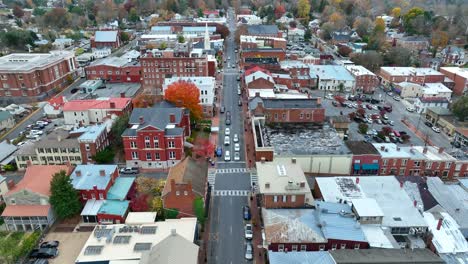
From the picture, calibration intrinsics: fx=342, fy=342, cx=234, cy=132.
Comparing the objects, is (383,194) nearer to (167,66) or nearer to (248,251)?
(248,251)

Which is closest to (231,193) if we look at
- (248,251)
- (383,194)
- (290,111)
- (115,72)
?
(248,251)

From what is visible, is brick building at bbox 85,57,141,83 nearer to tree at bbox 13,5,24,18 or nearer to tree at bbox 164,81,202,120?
tree at bbox 164,81,202,120

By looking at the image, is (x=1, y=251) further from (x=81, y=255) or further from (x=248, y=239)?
(x=248, y=239)

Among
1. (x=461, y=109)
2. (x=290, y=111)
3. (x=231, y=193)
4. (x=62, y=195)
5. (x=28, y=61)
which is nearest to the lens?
(x=62, y=195)

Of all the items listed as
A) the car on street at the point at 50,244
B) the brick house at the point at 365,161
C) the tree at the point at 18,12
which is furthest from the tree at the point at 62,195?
the tree at the point at 18,12

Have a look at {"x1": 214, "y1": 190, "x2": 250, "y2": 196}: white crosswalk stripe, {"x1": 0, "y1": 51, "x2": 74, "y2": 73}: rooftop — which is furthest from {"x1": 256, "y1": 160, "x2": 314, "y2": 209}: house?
{"x1": 0, "y1": 51, "x2": 74, "y2": 73}: rooftop

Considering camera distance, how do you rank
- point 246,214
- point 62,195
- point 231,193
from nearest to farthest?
point 62,195
point 246,214
point 231,193
